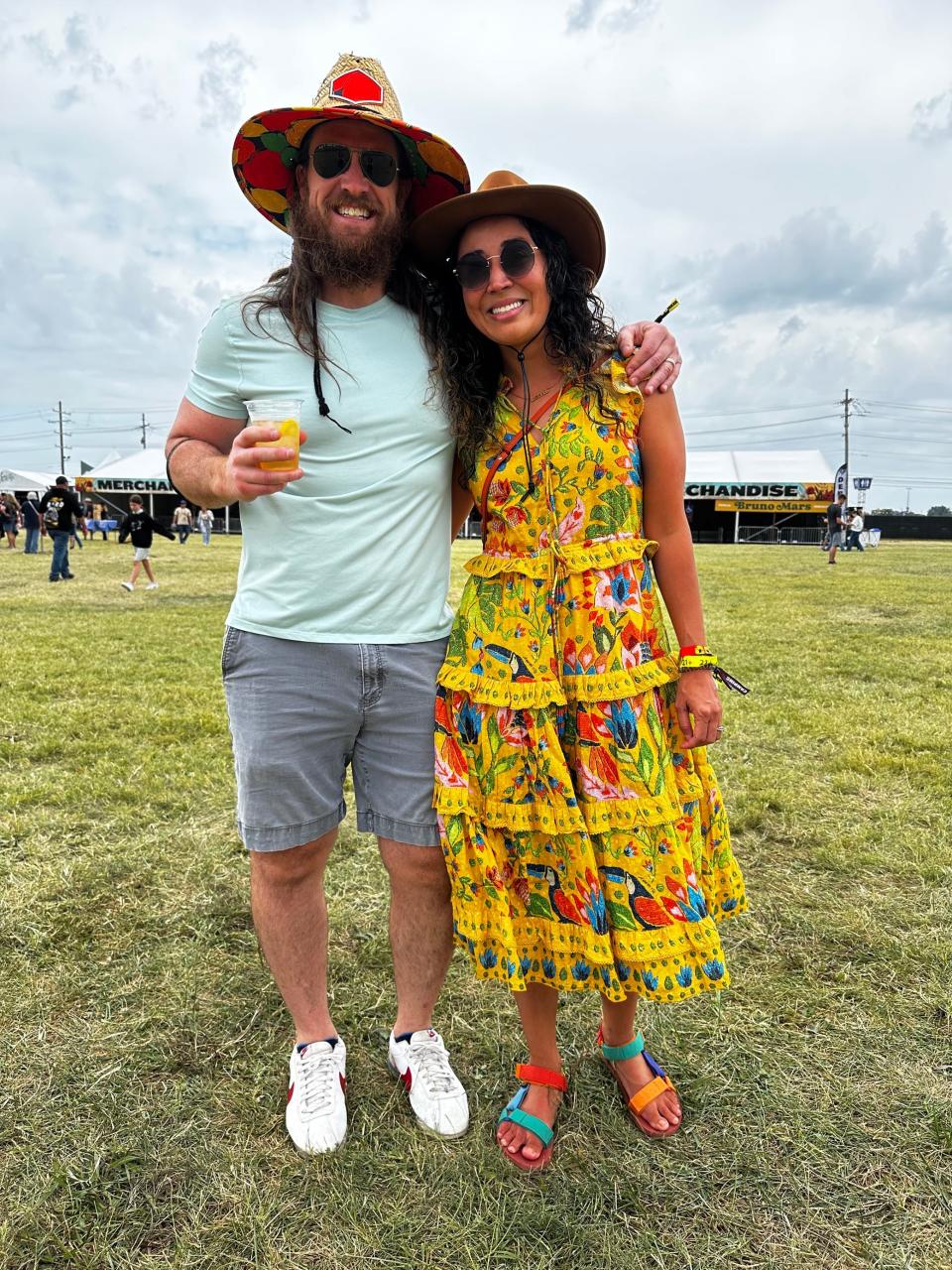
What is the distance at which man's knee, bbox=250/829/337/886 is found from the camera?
6.72 feet

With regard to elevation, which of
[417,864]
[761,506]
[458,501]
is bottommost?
[417,864]

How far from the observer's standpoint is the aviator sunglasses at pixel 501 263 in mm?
1919

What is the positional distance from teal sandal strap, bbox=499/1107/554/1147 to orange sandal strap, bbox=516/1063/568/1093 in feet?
0.24

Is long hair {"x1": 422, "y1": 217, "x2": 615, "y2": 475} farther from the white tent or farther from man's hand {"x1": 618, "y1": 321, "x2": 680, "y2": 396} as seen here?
the white tent

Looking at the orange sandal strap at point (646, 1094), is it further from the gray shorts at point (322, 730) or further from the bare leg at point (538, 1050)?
the gray shorts at point (322, 730)

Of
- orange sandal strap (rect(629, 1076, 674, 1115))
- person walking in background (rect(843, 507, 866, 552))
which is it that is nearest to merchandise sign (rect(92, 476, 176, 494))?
person walking in background (rect(843, 507, 866, 552))

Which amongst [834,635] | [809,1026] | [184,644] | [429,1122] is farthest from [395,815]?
[834,635]

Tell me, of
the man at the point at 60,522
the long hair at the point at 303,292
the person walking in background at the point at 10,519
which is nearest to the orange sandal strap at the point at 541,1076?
the long hair at the point at 303,292

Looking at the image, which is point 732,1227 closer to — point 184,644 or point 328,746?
point 328,746

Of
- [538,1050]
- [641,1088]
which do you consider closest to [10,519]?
[538,1050]

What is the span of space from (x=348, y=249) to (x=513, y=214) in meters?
0.41

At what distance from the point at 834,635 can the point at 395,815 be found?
812 cm

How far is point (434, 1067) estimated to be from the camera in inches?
84.0

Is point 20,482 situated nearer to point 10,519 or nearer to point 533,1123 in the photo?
point 10,519
